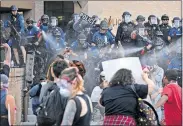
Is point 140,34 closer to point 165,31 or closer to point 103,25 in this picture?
point 165,31

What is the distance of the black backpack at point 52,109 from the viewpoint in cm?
639

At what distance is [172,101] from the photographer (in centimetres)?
752

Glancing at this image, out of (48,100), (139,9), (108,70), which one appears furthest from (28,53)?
(48,100)

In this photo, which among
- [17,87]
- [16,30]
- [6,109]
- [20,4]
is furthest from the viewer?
[20,4]

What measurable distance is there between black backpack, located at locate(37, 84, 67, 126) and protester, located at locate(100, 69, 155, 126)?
540 millimetres

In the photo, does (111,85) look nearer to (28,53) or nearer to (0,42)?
(0,42)

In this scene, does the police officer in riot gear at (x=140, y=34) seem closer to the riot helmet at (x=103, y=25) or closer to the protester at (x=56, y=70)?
the riot helmet at (x=103, y=25)

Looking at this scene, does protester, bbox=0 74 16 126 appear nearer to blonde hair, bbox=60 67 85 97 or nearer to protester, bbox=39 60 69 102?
protester, bbox=39 60 69 102

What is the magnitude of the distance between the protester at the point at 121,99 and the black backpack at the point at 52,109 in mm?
540

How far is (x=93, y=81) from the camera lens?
12523mm

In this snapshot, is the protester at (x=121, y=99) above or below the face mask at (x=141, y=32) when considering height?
below

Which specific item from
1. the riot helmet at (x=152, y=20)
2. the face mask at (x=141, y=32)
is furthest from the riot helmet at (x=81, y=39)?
the riot helmet at (x=152, y=20)

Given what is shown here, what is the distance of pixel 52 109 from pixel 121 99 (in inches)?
31.3

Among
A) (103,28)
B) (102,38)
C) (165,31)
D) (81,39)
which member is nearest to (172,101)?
(81,39)
